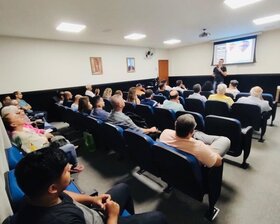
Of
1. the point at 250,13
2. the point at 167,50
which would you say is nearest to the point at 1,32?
the point at 250,13

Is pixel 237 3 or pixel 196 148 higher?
pixel 237 3

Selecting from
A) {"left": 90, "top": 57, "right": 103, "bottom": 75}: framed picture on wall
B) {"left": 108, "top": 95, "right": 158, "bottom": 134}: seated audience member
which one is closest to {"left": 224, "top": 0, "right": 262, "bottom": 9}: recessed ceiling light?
{"left": 108, "top": 95, "right": 158, "bottom": 134}: seated audience member

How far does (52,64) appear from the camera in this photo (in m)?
5.66

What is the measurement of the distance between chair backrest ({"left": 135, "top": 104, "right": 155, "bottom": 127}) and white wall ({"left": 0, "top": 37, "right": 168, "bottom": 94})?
3.87 metres

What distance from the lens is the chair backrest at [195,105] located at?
346 centimetres

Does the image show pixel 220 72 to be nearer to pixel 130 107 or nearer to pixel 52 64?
pixel 130 107

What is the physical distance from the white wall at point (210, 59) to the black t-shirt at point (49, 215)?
8.14 m

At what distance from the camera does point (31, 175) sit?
2.33ft

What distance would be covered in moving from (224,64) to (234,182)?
22.4 ft

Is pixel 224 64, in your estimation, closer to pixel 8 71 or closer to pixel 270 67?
pixel 270 67

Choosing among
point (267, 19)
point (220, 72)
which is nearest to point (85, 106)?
point (267, 19)

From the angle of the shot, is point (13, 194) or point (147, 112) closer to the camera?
point (13, 194)

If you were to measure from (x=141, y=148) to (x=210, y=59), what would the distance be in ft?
25.7

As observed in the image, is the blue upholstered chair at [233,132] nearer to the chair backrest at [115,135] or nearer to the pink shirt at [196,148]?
the pink shirt at [196,148]
